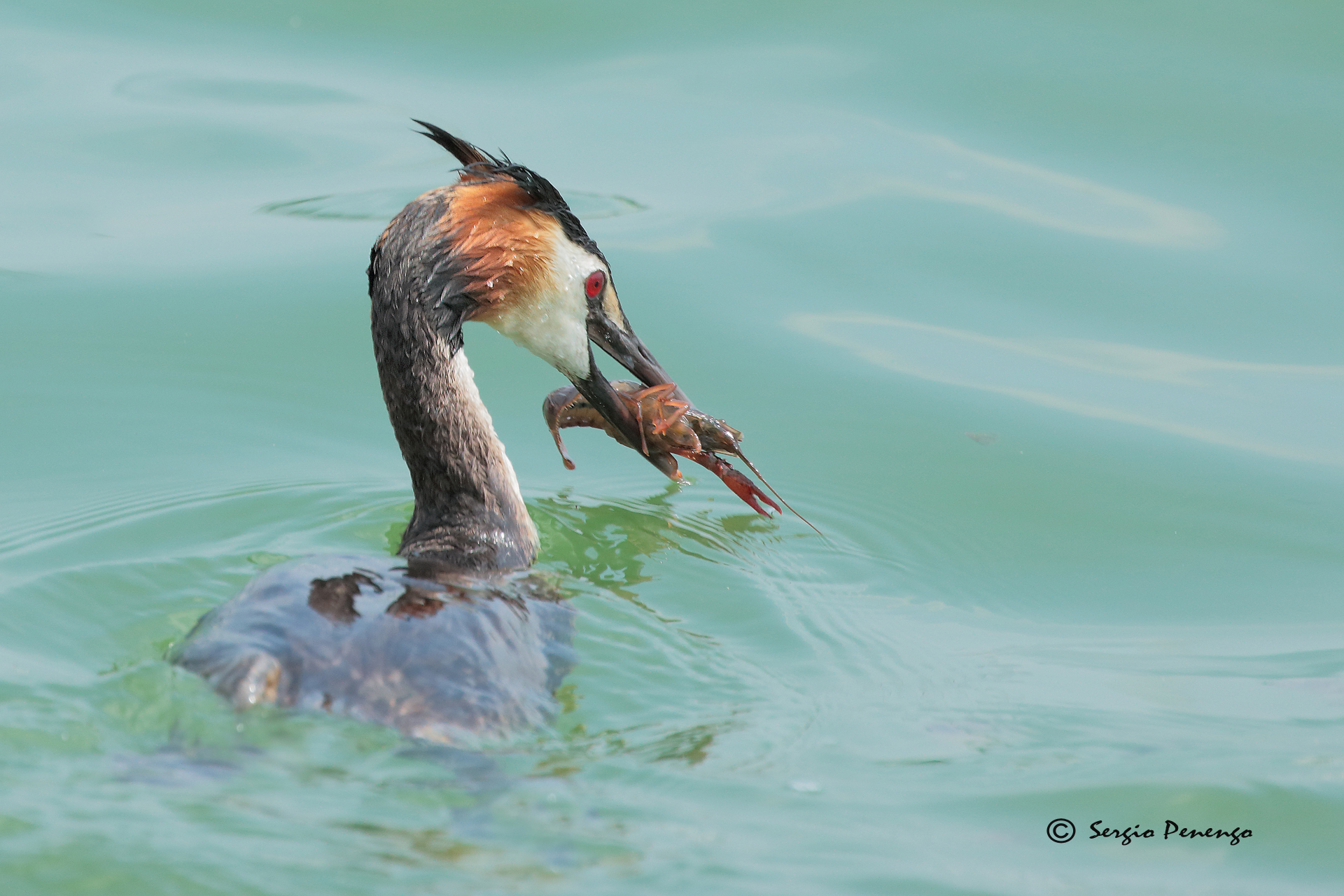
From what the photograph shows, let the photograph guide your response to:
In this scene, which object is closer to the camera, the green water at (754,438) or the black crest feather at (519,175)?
the green water at (754,438)

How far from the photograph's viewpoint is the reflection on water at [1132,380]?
6434 millimetres

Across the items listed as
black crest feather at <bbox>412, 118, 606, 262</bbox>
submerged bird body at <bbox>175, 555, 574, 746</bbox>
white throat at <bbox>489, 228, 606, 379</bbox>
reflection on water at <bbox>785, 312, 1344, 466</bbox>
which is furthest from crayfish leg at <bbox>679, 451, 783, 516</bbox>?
reflection on water at <bbox>785, 312, 1344, 466</bbox>

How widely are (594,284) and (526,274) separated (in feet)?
0.78

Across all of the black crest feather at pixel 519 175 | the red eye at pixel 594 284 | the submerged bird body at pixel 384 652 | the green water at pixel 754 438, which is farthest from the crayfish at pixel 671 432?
the submerged bird body at pixel 384 652

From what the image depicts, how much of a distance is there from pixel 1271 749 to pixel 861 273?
12.6ft

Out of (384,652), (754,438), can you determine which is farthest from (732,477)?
(384,652)

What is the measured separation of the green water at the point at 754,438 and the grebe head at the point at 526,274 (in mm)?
736

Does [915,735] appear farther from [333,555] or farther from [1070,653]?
[333,555]

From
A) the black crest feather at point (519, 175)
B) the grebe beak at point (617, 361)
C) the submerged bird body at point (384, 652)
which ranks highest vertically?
the black crest feather at point (519, 175)

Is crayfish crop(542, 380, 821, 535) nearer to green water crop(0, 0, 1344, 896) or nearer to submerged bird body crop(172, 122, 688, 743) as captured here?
submerged bird body crop(172, 122, 688, 743)

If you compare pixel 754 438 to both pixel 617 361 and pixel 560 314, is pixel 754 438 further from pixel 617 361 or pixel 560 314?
pixel 560 314

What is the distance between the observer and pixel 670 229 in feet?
25.5

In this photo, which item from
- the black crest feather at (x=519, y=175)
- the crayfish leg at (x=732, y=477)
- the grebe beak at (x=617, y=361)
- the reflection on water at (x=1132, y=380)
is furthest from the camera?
the reflection on water at (x=1132, y=380)

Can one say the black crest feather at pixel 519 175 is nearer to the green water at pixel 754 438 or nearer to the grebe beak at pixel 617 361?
the grebe beak at pixel 617 361
